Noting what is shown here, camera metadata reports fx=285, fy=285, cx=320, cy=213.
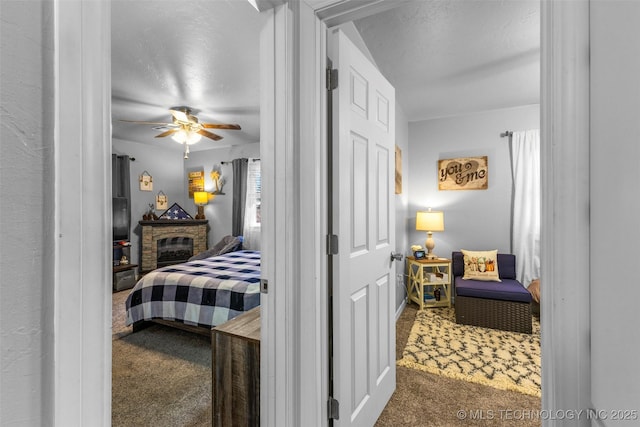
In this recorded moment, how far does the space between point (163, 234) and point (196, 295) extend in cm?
318

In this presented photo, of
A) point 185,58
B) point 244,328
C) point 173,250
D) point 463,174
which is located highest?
point 185,58

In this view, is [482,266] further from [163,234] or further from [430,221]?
[163,234]

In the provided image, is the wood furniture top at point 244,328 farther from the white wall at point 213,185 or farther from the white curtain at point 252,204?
the white wall at point 213,185

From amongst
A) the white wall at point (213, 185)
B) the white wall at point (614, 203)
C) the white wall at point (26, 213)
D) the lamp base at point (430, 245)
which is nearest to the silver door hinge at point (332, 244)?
the white wall at point (614, 203)

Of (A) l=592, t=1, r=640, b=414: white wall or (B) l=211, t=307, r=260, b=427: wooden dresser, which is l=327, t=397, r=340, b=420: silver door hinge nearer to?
(B) l=211, t=307, r=260, b=427: wooden dresser

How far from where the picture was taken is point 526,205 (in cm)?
358

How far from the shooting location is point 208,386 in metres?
2.05

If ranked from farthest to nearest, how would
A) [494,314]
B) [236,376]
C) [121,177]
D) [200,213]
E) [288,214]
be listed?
[200,213] < [121,177] < [494,314] < [236,376] < [288,214]

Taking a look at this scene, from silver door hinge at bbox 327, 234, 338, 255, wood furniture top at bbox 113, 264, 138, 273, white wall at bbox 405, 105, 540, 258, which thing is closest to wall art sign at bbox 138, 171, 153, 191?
wood furniture top at bbox 113, 264, 138, 273

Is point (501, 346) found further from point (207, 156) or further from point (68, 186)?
point (207, 156)

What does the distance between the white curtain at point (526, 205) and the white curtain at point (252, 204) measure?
13.2ft

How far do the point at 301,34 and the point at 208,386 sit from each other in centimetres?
229

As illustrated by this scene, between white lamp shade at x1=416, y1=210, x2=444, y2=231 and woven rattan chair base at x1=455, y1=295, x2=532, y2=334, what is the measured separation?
909 millimetres

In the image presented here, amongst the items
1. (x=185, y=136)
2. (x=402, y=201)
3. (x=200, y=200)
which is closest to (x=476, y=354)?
(x=402, y=201)
